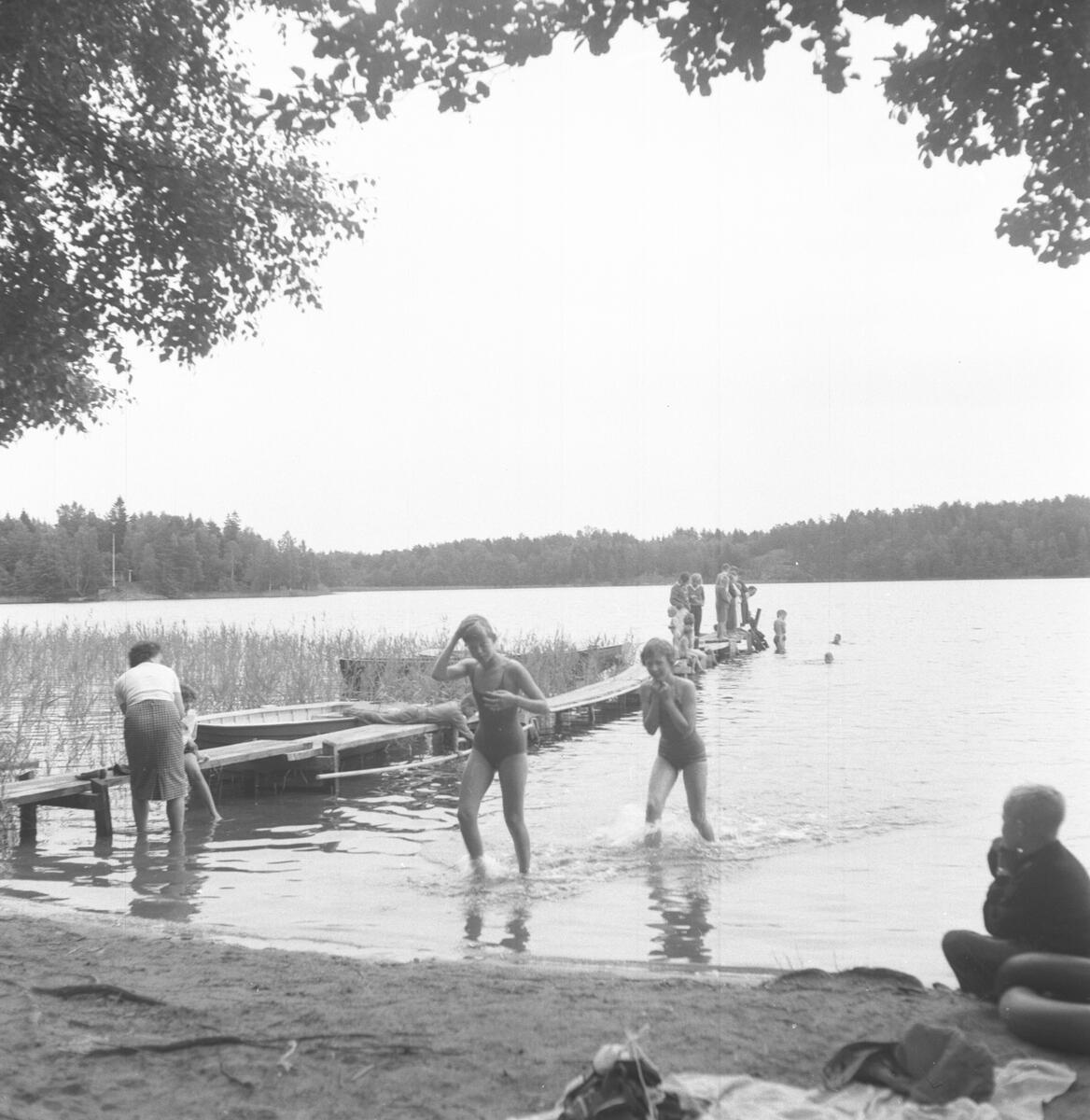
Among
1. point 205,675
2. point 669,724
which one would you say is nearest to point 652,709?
point 669,724

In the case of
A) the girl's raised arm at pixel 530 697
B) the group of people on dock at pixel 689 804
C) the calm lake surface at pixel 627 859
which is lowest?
the calm lake surface at pixel 627 859

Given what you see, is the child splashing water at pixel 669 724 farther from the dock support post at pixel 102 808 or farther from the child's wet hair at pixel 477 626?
the dock support post at pixel 102 808

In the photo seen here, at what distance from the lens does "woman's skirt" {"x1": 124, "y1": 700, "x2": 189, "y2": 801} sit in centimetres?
1055

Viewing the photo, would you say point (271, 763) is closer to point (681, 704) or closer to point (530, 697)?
point (681, 704)

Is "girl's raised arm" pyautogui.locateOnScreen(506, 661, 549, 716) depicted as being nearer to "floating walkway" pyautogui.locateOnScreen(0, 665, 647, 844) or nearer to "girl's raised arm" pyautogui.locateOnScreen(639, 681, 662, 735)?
"girl's raised arm" pyautogui.locateOnScreen(639, 681, 662, 735)

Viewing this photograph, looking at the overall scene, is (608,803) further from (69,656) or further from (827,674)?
(827,674)

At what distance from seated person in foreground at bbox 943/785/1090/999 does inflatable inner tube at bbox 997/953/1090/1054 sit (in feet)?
0.32

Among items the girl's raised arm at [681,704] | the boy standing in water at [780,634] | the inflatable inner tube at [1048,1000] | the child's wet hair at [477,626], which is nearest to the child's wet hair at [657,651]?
the girl's raised arm at [681,704]

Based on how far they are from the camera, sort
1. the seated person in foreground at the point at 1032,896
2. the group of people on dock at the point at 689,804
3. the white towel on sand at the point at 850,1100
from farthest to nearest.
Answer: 1. the seated person in foreground at the point at 1032,896
2. the group of people on dock at the point at 689,804
3. the white towel on sand at the point at 850,1100

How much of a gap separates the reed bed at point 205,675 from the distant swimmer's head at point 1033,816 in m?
13.3

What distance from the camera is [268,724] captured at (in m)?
15.1

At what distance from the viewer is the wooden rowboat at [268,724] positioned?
15.0 m

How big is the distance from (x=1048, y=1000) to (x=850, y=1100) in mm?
1184

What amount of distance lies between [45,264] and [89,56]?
167cm
